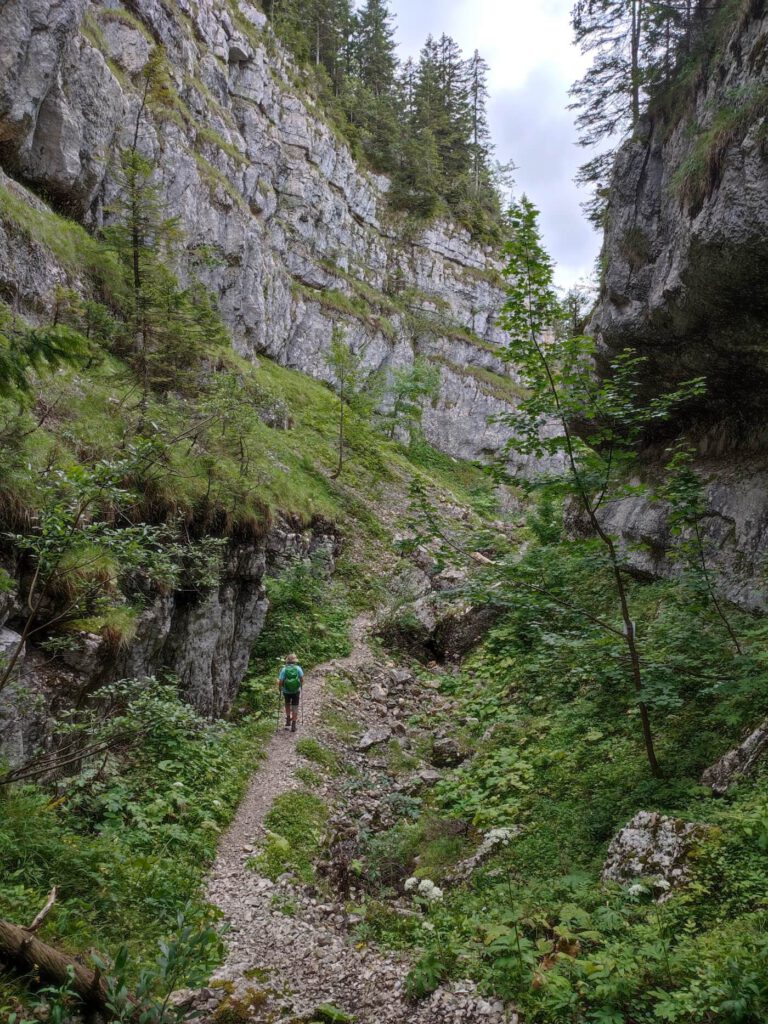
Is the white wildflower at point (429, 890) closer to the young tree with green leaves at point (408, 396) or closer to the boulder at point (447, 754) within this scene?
the boulder at point (447, 754)

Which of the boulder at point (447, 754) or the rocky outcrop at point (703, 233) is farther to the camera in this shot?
the boulder at point (447, 754)

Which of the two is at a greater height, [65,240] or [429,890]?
[65,240]

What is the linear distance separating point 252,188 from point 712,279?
28283 mm

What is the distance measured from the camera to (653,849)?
200 inches

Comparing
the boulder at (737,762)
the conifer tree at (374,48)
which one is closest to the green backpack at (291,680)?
the boulder at (737,762)

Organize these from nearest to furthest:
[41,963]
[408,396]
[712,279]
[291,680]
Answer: [41,963] < [712,279] < [291,680] < [408,396]

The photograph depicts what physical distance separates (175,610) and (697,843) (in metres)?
8.25

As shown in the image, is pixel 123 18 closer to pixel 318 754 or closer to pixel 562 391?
pixel 562 391

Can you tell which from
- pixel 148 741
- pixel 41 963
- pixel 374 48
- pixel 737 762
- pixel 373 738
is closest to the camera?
pixel 41 963

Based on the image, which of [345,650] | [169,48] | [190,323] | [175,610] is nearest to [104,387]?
[190,323]

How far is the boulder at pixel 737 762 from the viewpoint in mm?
5465

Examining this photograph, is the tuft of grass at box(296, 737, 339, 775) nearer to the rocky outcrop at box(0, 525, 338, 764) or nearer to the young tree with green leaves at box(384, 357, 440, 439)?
the rocky outcrop at box(0, 525, 338, 764)

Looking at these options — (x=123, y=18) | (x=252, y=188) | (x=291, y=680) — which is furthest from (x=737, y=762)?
(x=252, y=188)

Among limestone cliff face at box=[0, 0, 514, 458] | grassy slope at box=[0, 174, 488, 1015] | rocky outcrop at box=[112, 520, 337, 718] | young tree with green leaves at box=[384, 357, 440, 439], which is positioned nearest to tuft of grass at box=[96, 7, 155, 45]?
limestone cliff face at box=[0, 0, 514, 458]
